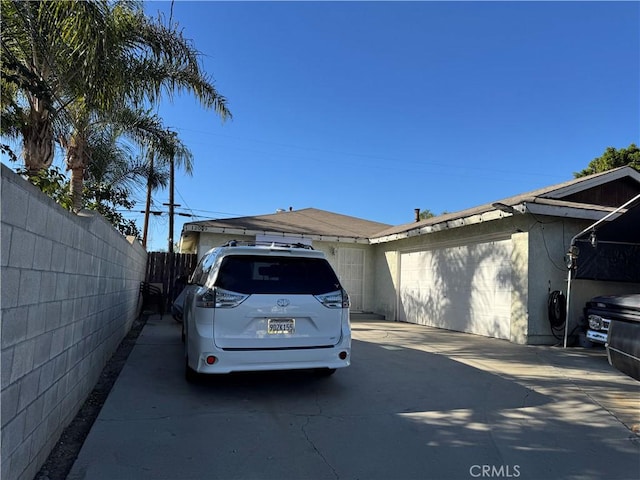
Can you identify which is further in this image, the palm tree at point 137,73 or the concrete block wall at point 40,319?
the palm tree at point 137,73

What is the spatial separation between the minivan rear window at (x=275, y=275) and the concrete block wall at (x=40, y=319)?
1.50 m

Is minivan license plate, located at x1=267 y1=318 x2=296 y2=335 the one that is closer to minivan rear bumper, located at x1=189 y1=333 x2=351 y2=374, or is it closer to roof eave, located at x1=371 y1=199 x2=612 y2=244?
minivan rear bumper, located at x1=189 y1=333 x2=351 y2=374

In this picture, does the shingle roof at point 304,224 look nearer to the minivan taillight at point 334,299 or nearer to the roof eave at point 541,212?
the roof eave at point 541,212

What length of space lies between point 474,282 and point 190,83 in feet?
26.6

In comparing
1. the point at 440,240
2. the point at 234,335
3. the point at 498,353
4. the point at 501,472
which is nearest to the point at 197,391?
the point at 234,335

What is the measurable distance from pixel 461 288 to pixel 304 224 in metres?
6.93

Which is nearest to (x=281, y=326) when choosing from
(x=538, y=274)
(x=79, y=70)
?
(x=79, y=70)

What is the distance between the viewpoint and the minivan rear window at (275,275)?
17.6 feet

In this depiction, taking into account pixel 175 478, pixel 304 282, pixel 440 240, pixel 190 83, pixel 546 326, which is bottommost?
pixel 175 478

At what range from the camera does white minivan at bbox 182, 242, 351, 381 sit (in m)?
5.21

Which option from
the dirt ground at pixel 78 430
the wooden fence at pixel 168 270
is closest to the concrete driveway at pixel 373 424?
the dirt ground at pixel 78 430

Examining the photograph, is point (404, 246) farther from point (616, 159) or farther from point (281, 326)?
point (616, 159)

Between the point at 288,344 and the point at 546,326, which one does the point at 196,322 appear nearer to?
the point at 288,344

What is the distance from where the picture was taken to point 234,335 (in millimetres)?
5211
